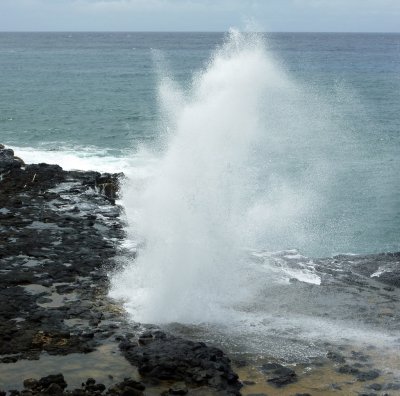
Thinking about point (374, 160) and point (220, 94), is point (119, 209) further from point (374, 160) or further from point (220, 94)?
point (374, 160)

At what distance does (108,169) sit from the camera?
122 ft

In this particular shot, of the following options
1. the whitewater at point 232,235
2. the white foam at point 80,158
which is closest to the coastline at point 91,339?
the whitewater at point 232,235

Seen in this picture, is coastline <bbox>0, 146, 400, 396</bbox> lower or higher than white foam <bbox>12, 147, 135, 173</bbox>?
lower

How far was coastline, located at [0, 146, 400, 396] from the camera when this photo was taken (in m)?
15.3

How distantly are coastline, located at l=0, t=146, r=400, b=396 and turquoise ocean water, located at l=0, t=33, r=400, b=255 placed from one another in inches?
234

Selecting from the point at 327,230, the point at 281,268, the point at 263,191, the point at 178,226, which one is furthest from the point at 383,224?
the point at 178,226

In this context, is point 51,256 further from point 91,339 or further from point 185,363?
point 185,363

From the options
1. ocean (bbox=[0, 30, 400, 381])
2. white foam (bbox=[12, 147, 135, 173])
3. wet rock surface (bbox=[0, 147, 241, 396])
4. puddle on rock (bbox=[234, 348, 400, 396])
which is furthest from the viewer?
white foam (bbox=[12, 147, 135, 173])

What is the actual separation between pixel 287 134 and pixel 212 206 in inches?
950

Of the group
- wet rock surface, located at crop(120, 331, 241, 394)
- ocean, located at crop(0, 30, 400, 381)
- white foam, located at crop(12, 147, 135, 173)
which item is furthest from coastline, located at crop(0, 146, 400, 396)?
white foam, located at crop(12, 147, 135, 173)

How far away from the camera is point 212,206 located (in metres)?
24.0

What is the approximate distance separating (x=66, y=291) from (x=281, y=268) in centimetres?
764

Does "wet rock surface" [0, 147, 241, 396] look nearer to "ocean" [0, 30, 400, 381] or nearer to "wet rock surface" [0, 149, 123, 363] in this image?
"wet rock surface" [0, 149, 123, 363]

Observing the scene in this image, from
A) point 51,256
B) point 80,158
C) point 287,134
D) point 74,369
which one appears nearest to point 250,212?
point 51,256
